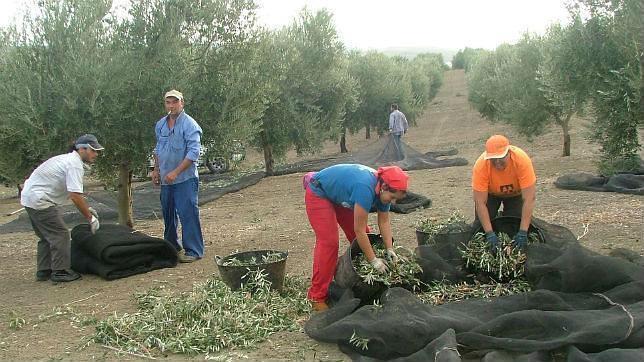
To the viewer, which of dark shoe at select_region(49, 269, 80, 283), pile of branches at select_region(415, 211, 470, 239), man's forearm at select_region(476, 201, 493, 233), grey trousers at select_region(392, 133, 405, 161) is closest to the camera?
man's forearm at select_region(476, 201, 493, 233)

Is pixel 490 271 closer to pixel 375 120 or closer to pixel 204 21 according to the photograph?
pixel 204 21

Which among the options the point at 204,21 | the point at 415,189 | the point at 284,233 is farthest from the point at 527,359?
the point at 415,189

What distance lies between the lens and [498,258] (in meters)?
5.20

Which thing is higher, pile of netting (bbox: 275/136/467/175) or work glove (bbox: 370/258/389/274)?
work glove (bbox: 370/258/389/274)

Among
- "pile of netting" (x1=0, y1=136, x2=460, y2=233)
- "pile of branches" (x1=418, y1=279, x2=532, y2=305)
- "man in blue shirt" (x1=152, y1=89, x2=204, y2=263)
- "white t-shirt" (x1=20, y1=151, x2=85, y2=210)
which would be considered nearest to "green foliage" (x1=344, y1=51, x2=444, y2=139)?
"pile of netting" (x1=0, y1=136, x2=460, y2=233)

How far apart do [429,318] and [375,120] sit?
27.2 meters

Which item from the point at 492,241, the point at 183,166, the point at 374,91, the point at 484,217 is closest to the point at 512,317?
the point at 492,241

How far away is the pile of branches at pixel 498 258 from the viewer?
511cm

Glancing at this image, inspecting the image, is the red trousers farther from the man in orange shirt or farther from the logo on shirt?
the logo on shirt

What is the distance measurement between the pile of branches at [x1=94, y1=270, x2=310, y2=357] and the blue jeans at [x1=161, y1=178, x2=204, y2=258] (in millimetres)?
1880

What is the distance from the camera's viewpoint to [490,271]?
5207 millimetres

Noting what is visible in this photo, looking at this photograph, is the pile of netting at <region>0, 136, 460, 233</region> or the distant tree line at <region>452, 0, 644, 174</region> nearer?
the distant tree line at <region>452, 0, 644, 174</region>

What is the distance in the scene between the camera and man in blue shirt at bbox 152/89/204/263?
728cm

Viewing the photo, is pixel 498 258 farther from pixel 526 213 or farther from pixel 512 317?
pixel 512 317
